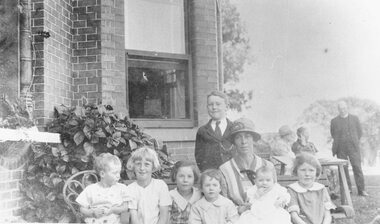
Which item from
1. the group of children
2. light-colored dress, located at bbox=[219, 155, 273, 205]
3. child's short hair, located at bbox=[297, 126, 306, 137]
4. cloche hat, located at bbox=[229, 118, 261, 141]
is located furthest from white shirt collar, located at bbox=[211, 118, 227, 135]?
child's short hair, located at bbox=[297, 126, 306, 137]

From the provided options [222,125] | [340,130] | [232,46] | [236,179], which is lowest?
[236,179]

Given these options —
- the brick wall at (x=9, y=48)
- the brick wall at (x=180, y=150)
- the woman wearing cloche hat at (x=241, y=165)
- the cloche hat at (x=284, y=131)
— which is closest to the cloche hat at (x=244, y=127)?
the woman wearing cloche hat at (x=241, y=165)

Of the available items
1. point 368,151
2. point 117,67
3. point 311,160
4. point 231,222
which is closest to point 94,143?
point 117,67

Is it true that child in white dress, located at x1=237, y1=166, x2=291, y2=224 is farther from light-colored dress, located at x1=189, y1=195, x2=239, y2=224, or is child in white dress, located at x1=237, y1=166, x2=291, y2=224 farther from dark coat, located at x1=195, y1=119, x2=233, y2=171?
dark coat, located at x1=195, y1=119, x2=233, y2=171

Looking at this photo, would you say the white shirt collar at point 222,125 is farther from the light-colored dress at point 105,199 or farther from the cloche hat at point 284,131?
the cloche hat at point 284,131

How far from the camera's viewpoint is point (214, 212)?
11.8 feet

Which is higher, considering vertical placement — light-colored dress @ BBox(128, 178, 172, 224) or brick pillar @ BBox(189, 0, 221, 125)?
brick pillar @ BBox(189, 0, 221, 125)

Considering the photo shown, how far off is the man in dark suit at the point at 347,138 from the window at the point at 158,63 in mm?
2542

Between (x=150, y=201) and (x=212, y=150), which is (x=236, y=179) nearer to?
(x=212, y=150)

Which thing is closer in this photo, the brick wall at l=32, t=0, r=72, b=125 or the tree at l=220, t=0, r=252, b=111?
the brick wall at l=32, t=0, r=72, b=125

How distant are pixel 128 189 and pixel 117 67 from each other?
6.89 feet

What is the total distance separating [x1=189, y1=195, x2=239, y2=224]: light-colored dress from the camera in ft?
11.8

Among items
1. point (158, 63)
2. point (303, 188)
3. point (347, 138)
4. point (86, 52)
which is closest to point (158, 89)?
point (158, 63)

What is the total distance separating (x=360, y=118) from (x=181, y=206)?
384 cm
